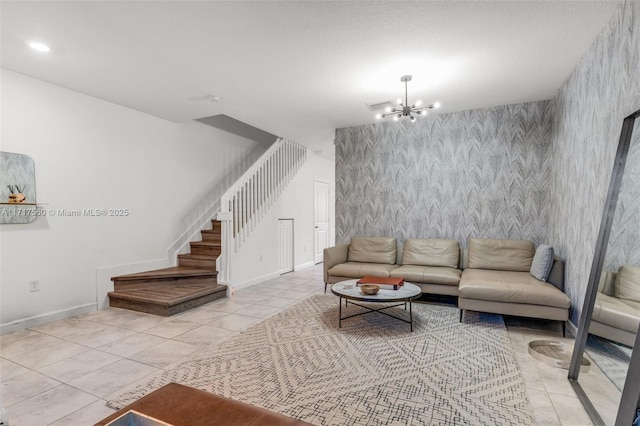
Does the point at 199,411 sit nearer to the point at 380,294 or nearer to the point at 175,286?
the point at 380,294

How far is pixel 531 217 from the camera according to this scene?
419cm

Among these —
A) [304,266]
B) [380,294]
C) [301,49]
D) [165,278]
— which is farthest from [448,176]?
[165,278]

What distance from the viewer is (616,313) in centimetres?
185

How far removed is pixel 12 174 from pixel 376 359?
3.96 metres

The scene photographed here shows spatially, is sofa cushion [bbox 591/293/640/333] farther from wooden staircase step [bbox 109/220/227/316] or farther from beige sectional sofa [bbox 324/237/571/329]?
wooden staircase step [bbox 109/220/227/316]

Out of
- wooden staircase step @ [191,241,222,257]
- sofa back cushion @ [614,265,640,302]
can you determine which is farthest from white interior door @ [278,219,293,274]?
sofa back cushion @ [614,265,640,302]

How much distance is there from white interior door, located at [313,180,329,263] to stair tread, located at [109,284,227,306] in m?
3.37

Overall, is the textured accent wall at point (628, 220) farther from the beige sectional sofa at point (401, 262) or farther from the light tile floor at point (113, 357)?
the beige sectional sofa at point (401, 262)

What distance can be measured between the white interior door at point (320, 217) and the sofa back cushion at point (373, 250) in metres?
2.54

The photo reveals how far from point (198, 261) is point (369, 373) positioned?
3348 mm

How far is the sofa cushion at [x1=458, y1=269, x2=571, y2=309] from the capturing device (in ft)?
9.73

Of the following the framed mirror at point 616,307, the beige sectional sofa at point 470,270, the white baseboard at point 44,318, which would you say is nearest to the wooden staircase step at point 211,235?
the white baseboard at point 44,318

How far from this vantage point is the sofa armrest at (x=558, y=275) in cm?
331

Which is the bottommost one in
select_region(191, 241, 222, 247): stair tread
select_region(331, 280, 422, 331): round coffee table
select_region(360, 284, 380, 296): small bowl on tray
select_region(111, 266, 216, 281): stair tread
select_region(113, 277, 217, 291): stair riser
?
select_region(113, 277, 217, 291): stair riser
